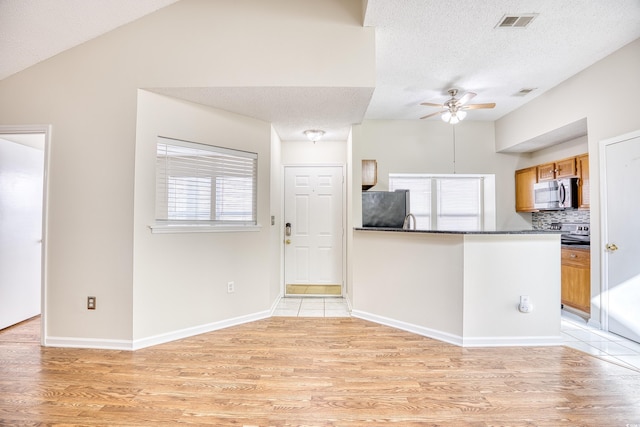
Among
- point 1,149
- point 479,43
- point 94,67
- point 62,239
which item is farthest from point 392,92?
point 1,149

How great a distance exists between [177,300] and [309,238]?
6.95ft

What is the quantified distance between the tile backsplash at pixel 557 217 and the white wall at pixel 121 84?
11.9 feet

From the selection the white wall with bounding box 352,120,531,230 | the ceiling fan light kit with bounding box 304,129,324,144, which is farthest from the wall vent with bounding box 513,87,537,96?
the ceiling fan light kit with bounding box 304,129,324,144

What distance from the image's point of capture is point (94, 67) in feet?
8.89

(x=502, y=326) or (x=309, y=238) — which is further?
(x=309, y=238)

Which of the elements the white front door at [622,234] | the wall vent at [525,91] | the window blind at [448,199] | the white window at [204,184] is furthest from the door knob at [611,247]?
the white window at [204,184]

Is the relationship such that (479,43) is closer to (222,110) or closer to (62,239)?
(222,110)

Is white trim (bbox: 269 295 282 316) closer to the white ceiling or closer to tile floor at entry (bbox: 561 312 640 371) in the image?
the white ceiling

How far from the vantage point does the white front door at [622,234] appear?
2.80 metres

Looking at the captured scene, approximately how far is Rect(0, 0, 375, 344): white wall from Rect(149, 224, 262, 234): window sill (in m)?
0.21

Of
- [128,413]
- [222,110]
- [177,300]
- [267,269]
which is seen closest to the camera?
[128,413]

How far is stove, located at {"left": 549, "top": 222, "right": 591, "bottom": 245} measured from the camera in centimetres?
379

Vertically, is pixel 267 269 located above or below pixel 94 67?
below

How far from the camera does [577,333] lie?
3062 millimetres
